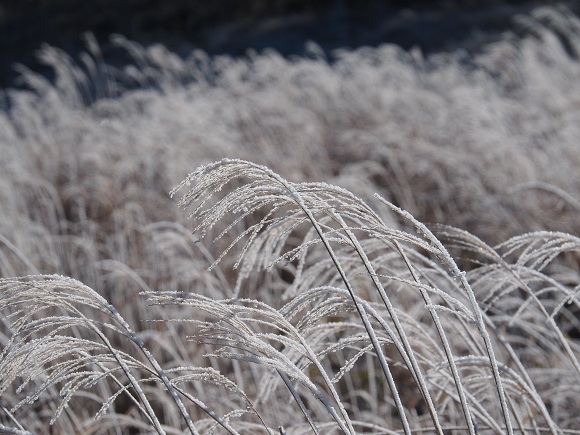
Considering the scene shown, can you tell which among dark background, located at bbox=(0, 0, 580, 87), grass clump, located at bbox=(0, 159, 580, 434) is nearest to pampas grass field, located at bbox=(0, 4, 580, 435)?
grass clump, located at bbox=(0, 159, 580, 434)

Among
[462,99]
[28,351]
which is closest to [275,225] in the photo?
[28,351]

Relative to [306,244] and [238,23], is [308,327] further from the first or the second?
[238,23]

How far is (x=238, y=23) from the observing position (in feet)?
62.3

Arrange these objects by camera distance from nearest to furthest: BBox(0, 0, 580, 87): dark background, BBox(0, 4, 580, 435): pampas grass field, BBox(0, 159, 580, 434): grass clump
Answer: BBox(0, 159, 580, 434): grass clump, BBox(0, 4, 580, 435): pampas grass field, BBox(0, 0, 580, 87): dark background

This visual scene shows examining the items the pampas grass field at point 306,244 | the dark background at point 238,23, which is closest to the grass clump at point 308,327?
the pampas grass field at point 306,244

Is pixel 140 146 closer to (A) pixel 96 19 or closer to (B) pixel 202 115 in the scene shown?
(B) pixel 202 115

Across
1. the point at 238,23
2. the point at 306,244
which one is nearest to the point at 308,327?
the point at 306,244

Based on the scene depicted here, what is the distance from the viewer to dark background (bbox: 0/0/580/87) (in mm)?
15203

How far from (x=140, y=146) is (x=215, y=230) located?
3.56ft

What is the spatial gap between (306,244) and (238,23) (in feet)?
60.6

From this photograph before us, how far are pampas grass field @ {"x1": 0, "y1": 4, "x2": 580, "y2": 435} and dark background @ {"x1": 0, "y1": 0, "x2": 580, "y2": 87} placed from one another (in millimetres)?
7973

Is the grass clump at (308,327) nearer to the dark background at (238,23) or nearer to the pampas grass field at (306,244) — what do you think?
the pampas grass field at (306,244)

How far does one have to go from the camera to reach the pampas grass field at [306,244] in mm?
1447

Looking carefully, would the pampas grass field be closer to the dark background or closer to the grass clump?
the grass clump
